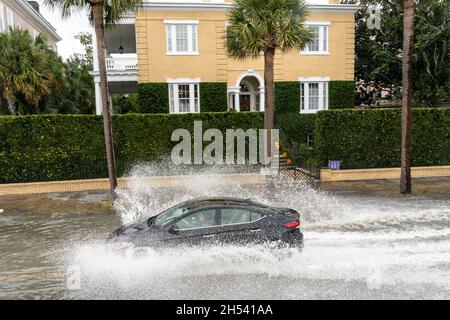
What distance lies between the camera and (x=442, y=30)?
1037 inches

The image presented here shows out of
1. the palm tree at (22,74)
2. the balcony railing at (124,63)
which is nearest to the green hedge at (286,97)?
the balcony railing at (124,63)

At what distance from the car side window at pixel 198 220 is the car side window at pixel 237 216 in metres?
0.23

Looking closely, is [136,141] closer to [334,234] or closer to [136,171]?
[136,171]

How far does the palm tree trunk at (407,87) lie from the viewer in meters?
16.3

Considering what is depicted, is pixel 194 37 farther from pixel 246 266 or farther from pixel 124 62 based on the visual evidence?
pixel 246 266

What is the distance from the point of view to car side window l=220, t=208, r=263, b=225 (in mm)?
9195

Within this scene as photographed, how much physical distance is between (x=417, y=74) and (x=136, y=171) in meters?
21.6

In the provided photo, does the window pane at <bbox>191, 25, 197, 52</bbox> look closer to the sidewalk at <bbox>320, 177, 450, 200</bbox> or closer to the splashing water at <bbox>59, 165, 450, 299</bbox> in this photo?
the sidewalk at <bbox>320, 177, 450, 200</bbox>

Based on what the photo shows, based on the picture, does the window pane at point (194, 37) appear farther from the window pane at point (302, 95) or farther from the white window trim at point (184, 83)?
the window pane at point (302, 95)

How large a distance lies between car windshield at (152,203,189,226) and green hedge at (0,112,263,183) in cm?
1046

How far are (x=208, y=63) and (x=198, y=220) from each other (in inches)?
706

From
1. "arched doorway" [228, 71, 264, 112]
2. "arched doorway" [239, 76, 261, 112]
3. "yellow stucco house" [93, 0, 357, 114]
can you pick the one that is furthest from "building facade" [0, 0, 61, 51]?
"arched doorway" [239, 76, 261, 112]

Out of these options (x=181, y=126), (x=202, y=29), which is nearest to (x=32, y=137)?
(x=181, y=126)
